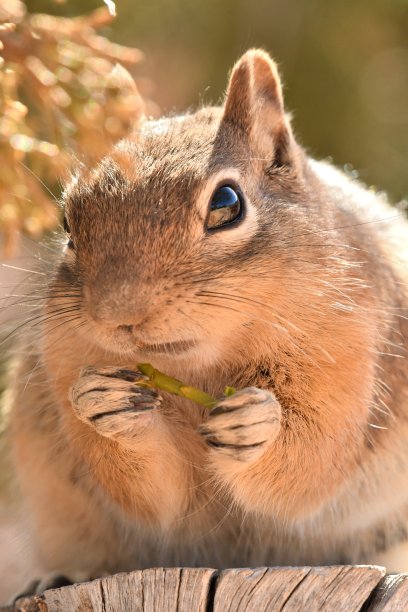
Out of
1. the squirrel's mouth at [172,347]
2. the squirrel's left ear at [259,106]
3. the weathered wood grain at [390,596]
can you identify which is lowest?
the weathered wood grain at [390,596]

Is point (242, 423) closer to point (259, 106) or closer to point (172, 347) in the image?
point (172, 347)

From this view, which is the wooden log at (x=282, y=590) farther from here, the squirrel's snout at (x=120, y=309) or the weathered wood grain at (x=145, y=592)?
the squirrel's snout at (x=120, y=309)

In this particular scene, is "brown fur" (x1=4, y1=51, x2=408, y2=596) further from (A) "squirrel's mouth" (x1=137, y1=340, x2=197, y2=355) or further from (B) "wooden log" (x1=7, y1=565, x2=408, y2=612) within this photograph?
(B) "wooden log" (x1=7, y1=565, x2=408, y2=612)

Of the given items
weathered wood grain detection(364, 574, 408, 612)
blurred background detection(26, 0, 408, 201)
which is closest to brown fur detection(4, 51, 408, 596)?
weathered wood grain detection(364, 574, 408, 612)

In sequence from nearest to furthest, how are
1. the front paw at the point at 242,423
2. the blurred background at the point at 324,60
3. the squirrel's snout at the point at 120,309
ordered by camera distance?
the squirrel's snout at the point at 120,309 < the front paw at the point at 242,423 < the blurred background at the point at 324,60

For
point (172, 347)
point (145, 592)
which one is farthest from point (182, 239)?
→ point (145, 592)

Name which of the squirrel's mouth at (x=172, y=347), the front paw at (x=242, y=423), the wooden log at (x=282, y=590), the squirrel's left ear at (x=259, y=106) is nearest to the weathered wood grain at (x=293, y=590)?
the wooden log at (x=282, y=590)
